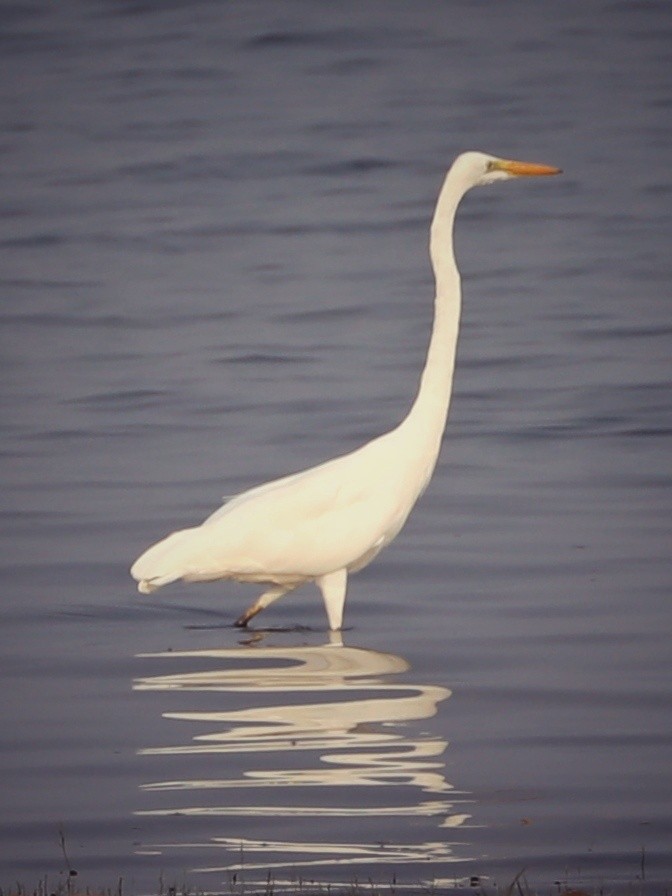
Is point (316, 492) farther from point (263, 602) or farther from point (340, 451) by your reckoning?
point (340, 451)

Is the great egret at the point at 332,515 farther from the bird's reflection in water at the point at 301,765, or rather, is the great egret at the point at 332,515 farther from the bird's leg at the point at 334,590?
the bird's reflection in water at the point at 301,765

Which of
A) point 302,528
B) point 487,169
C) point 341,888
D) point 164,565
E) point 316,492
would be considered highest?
point 487,169

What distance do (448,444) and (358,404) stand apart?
2.51 meters

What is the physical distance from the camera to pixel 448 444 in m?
15.6

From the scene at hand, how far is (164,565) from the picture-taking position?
31.1 feet

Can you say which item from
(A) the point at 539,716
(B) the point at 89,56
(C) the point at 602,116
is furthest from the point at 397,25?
(A) the point at 539,716

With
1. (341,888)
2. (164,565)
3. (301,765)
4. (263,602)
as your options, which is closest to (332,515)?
(263,602)

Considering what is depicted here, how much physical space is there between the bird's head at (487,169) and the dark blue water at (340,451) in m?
1.92

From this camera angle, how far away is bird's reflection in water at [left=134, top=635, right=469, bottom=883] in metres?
6.82

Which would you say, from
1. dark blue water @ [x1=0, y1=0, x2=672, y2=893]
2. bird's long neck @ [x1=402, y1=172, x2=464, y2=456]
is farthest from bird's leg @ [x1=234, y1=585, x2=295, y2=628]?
bird's long neck @ [x1=402, y1=172, x2=464, y2=456]

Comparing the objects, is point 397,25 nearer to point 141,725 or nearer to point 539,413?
point 539,413

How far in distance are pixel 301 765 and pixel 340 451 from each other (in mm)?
8201

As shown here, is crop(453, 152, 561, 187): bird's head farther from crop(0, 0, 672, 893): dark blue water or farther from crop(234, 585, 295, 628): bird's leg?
crop(234, 585, 295, 628): bird's leg

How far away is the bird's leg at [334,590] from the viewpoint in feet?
32.0
